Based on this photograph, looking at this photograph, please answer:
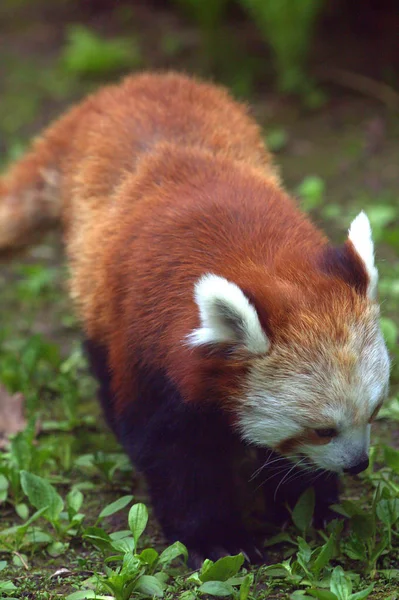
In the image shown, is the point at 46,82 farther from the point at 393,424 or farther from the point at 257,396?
the point at 257,396

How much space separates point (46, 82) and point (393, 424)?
529cm

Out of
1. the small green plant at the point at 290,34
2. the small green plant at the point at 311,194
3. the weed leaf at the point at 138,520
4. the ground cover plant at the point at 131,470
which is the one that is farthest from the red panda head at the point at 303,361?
the small green plant at the point at 290,34

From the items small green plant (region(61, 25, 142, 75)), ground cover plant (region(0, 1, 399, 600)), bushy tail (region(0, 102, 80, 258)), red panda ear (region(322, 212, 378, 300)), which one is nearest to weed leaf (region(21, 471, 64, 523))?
ground cover plant (region(0, 1, 399, 600))

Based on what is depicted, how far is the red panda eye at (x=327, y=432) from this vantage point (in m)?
2.92

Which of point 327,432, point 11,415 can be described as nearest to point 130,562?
point 327,432

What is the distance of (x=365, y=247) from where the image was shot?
3.10 metres

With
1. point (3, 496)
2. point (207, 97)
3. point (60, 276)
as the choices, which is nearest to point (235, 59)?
point (60, 276)

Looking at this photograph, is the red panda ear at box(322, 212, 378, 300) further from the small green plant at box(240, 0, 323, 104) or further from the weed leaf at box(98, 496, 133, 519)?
the small green plant at box(240, 0, 323, 104)

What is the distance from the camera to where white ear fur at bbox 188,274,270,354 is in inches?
111

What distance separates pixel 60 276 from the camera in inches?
236

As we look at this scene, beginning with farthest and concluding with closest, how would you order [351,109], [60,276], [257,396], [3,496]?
[351,109] → [60,276] → [3,496] → [257,396]

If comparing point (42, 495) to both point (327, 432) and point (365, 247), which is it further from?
point (365, 247)

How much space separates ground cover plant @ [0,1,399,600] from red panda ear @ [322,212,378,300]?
0.67 m

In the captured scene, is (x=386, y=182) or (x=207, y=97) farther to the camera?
(x=386, y=182)
